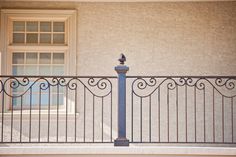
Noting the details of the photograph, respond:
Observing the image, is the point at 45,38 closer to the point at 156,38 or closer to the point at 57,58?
the point at 57,58

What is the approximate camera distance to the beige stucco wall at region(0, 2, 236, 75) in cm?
797

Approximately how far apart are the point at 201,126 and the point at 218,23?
1940 mm

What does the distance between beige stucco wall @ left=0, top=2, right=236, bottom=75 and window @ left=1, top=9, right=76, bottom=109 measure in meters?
0.15

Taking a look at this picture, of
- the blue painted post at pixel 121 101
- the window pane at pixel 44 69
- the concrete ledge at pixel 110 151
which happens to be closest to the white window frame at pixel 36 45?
the window pane at pixel 44 69

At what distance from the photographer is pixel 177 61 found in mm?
7980

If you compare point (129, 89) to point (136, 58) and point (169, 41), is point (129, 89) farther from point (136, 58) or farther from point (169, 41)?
point (169, 41)

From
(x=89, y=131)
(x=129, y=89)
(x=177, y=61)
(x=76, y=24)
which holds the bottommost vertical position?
(x=89, y=131)

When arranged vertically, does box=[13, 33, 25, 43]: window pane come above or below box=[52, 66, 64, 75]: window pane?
above

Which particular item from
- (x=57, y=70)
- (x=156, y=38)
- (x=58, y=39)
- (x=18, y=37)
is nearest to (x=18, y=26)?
(x=18, y=37)

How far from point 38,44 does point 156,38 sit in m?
2.21

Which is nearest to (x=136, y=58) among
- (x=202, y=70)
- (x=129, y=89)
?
(x=129, y=89)

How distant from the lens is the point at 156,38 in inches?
316

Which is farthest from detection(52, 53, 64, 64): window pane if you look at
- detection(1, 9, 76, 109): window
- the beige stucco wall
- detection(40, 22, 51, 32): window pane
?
detection(40, 22, 51, 32): window pane

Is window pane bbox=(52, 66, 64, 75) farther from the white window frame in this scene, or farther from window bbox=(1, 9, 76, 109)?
the white window frame
